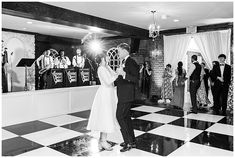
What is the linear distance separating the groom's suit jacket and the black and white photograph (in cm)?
1

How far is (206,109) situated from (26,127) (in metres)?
4.43

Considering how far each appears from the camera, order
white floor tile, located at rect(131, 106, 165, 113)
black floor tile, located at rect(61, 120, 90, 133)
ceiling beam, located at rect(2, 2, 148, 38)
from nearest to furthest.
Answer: ceiling beam, located at rect(2, 2, 148, 38) < black floor tile, located at rect(61, 120, 90, 133) < white floor tile, located at rect(131, 106, 165, 113)

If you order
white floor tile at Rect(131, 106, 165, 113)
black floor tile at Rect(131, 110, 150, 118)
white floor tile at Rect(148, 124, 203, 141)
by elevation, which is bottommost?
white floor tile at Rect(148, 124, 203, 141)

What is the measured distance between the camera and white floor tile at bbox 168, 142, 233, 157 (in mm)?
2883

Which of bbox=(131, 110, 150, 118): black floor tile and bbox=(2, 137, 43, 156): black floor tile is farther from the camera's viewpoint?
bbox=(131, 110, 150, 118): black floor tile

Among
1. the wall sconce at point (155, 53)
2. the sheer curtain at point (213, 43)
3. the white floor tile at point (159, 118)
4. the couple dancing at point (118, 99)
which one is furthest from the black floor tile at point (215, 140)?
the wall sconce at point (155, 53)

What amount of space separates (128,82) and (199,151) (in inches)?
52.4

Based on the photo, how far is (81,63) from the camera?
9.66 m

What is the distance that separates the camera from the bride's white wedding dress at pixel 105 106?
9.55 feet

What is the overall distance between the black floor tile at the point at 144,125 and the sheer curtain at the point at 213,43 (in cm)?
330

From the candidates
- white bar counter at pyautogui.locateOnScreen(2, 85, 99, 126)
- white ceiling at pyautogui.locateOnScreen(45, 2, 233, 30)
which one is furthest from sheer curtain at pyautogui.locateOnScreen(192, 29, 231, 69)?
white bar counter at pyautogui.locateOnScreen(2, 85, 99, 126)

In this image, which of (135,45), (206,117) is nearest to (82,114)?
(206,117)

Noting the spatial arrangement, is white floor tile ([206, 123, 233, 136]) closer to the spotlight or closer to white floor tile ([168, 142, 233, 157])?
white floor tile ([168, 142, 233, 157])

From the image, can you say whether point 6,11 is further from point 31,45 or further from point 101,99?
point 31,45
